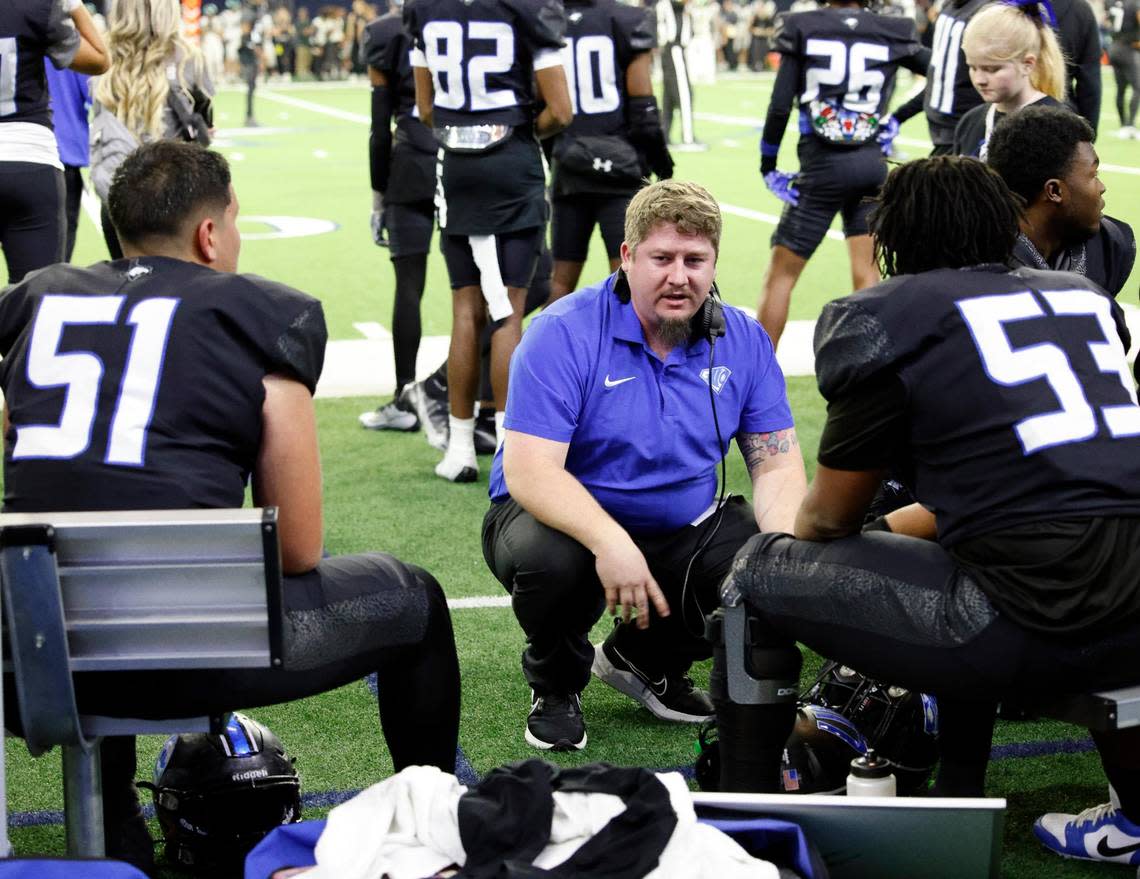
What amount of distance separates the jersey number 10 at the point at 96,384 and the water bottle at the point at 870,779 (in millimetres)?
1483

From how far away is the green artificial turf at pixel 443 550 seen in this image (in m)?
3.53

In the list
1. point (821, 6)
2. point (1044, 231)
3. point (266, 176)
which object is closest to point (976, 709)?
point (1044, 231)

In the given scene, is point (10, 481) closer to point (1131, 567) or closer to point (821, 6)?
point (1131, 567)

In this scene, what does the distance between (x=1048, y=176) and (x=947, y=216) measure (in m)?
0.84

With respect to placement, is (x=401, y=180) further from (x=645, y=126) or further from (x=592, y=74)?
(x=645, y=126)

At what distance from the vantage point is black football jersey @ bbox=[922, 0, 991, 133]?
21.4 feet

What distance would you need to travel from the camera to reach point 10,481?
112 inches

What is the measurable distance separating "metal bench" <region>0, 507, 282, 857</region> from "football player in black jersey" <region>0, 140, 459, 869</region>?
0.36 feet

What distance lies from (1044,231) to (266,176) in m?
14.3

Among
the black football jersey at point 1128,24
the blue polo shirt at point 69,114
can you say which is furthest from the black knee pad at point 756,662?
the black football jersey at point 1128,24

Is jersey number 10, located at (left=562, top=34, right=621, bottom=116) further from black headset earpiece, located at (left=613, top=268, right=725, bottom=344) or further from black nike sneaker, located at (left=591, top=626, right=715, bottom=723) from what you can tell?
black nike sneaker, located at (left=591, top=626, right=715, bottom=723)

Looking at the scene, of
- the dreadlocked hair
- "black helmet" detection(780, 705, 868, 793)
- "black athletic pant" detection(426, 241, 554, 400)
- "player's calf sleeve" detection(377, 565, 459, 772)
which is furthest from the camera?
"black athletic pant" detection(426, 241, 554, 400)

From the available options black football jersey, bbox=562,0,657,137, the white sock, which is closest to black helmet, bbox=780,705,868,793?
the white sock

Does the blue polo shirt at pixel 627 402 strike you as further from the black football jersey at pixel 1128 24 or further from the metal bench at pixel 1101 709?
the black football jersey at pixel 1128 24
